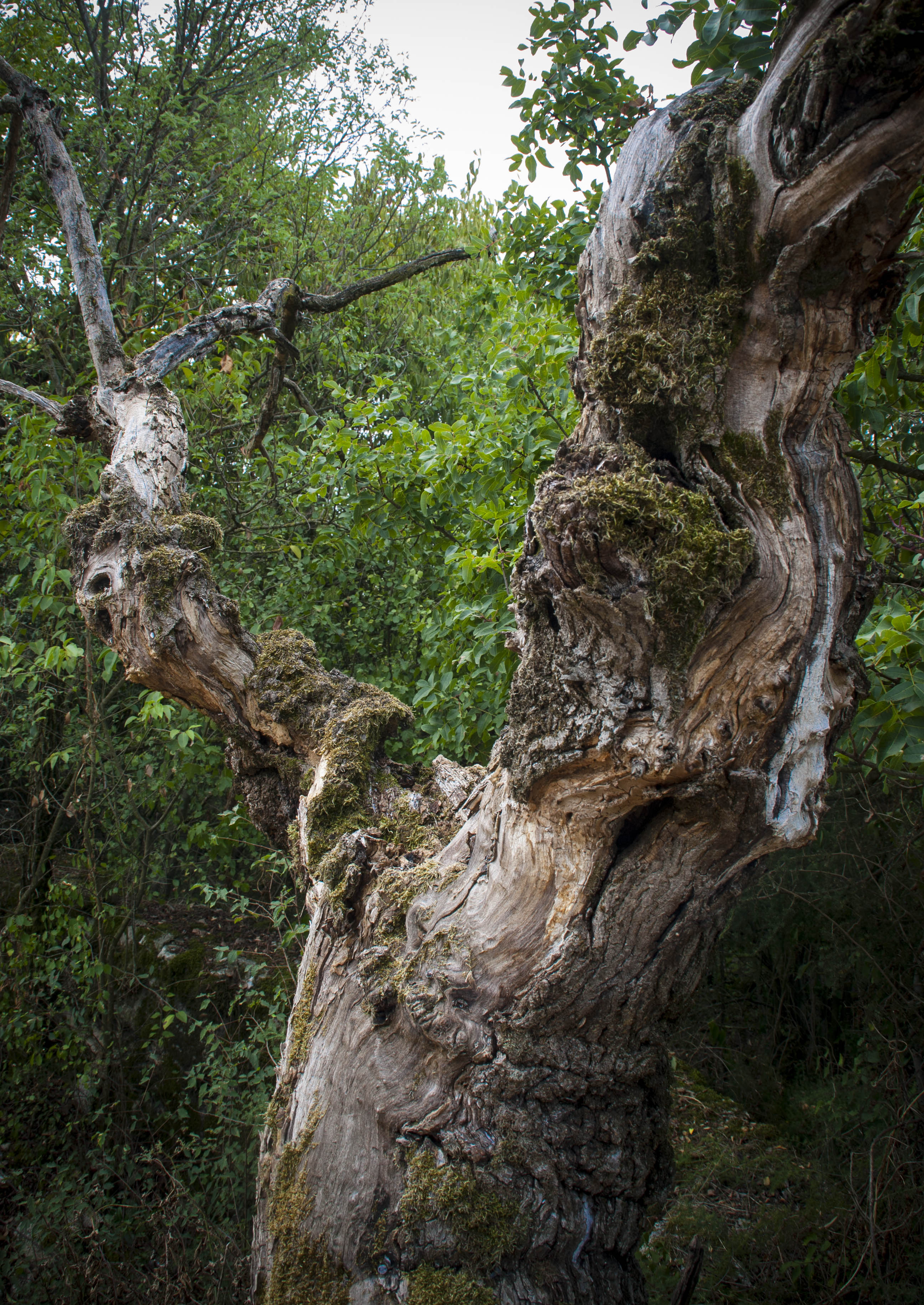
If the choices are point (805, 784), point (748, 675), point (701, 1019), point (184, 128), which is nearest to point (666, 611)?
point (748, 675)

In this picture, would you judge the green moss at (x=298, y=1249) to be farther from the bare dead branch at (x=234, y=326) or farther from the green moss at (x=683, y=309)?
the bare dead branch at (x=234, y=326)

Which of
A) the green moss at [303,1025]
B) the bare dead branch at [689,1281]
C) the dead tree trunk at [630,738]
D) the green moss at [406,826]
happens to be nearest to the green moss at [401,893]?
the dead tree trunk at [630,738]

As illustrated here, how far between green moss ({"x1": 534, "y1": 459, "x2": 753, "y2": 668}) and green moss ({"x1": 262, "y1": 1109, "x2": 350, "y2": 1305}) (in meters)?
1.57

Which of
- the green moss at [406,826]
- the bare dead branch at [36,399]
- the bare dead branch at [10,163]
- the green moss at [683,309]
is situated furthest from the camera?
the bare dead branch at [10,163]

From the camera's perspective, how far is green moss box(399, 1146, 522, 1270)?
164cm

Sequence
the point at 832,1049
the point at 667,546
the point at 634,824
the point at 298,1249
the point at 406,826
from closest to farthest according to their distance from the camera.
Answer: the point at 667,546
the point at 634,824
the point at 298,1249
the point at 406,826
the point at 832,1049

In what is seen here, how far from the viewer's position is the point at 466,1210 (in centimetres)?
166

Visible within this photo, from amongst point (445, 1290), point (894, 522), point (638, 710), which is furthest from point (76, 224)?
point (445, 1290)

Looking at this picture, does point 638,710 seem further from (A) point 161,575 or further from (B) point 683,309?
(A) point 161,575

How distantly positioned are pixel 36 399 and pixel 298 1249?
379 cm

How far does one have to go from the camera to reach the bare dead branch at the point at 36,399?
3.59m

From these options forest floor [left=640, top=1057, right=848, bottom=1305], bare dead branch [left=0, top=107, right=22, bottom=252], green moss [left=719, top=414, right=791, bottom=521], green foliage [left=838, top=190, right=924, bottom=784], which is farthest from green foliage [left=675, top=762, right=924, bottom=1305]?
bare dead branch [left=0, top=107, right=22, bottom=252]

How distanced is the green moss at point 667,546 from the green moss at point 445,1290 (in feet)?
4.70

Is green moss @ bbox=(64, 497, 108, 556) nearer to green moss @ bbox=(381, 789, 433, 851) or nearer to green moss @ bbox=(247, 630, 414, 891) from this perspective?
green moss @ bbox=(247, 630, 414, 891)
